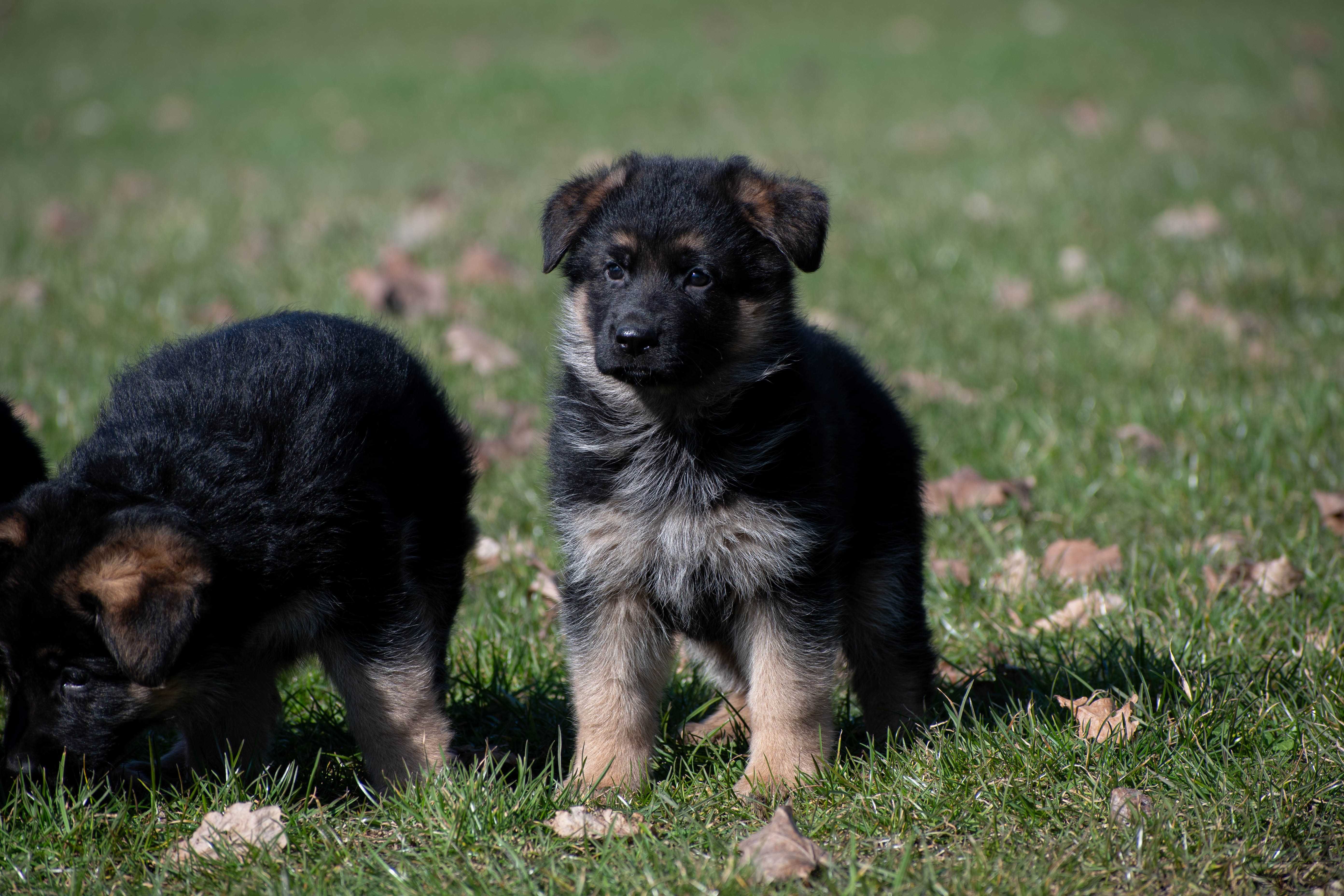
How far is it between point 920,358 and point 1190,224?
3171mm

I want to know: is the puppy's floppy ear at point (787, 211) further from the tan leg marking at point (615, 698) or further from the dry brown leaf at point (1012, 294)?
the dry brown leaf at point (1012, 294)

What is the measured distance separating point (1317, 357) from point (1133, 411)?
56.7 inches

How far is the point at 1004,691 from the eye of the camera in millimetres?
3553

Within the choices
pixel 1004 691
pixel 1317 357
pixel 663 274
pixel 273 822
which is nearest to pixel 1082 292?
pixel 1317 357

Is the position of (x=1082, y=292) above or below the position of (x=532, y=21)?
below

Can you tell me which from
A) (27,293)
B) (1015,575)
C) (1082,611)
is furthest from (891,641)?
(27,293)

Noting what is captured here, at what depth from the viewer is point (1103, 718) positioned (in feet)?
10.4

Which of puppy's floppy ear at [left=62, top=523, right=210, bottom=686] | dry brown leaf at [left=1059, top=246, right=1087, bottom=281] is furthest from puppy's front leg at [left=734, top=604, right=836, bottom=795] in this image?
dry brown leaf at [left=1059, top=246, right=1087, bottom=281]

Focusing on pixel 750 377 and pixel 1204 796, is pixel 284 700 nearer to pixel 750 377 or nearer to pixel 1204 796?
pixel 750 377

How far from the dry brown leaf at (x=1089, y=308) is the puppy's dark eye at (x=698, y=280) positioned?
4.29 m

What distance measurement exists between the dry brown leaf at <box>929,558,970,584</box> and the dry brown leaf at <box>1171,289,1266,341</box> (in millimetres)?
3024

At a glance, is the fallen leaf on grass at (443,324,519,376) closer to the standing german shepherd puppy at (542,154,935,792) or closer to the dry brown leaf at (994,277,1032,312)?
the standing german shepherd puppy at (542,154,935,792)

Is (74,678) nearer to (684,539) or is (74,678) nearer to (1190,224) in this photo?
(684,539)

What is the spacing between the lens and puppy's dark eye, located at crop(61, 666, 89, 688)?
282cm
